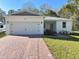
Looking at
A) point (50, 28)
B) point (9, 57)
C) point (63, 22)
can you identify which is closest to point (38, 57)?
point (9, 57)

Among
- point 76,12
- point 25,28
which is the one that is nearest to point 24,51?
point 25,28

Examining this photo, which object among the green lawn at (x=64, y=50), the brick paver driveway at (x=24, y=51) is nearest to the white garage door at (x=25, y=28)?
the green lawn at (x=64, y=50)

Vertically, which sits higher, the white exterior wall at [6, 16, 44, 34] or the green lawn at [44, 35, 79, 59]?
the white exterior wall at [6, 16, 44, 34]

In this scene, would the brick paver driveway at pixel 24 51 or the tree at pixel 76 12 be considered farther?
the tree at pixel 76 12

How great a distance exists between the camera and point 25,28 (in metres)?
28.7

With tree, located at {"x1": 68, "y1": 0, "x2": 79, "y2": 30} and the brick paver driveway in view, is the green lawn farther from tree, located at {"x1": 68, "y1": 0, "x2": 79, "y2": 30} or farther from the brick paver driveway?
tree, located at {"x1": 68, "y1": 0, "x2": 79, "y2": 30}

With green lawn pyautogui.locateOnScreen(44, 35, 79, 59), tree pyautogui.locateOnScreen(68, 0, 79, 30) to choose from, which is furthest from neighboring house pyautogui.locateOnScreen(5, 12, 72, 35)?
green lawn pyautogui.locateOnScreen(44, 35, 79, 59)

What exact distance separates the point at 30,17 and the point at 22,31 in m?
2.81

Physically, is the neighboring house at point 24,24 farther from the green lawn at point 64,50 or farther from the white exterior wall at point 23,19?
the green lawn at point 64,50

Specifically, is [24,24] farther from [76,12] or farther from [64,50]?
[64,50]

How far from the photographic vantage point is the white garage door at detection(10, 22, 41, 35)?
2872 cm

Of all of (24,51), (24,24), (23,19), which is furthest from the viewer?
(24,24)

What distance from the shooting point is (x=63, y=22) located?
33000mm

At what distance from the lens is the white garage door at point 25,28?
28719 millimetres
